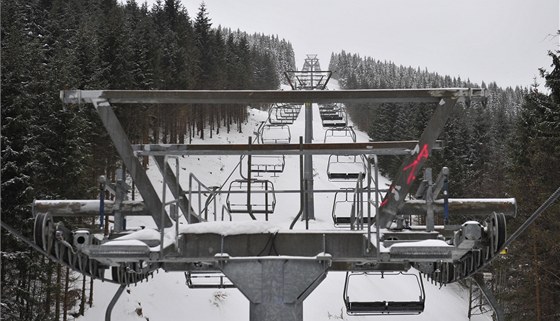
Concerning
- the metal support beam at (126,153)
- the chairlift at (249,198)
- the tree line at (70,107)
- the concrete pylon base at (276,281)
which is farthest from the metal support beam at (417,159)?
the tree line at (70,107)

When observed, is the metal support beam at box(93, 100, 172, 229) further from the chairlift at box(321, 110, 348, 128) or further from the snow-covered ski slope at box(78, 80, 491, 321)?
the chairlift at box(321, 110, 348, 128)

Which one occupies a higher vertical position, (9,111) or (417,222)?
(9,111)

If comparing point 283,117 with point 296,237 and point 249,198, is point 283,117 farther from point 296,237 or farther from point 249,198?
point 296,237

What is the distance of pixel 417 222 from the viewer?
1401 inches

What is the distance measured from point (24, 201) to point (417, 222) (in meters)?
26.8

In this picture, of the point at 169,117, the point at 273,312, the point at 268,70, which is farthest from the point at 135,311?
the point at 268,70

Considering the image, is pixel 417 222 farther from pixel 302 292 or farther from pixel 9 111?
pixel 302 292

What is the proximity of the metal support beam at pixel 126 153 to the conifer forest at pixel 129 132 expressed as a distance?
0.84 meters

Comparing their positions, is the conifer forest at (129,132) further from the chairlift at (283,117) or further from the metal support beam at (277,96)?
the chairlift at (283,117)

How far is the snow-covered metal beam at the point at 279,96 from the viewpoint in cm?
413

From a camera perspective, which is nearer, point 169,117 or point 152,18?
point 169,117

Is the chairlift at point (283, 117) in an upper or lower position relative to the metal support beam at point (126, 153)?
upper

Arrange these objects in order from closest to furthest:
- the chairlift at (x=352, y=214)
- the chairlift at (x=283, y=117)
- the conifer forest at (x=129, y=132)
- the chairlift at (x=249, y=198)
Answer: the chairlift at (x=352, y=214) → the chairlift at (x=249, y=198) → the chairlift at (x=283, y=117) → the conifer forest at (x=129, y=132)

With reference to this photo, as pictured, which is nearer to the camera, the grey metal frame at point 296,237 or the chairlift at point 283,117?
the grey metal frame at point 296,237
